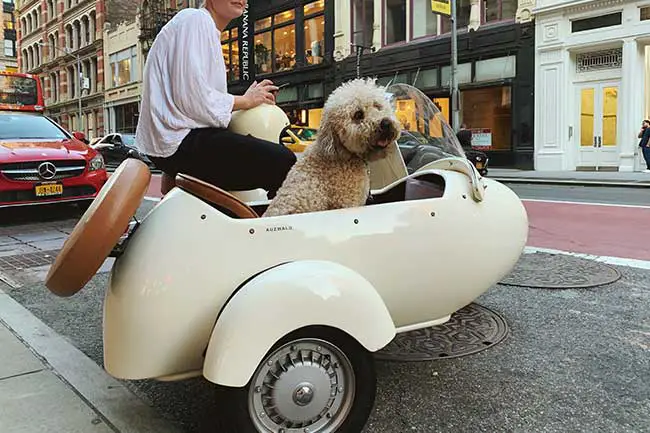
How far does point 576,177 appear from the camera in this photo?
16.0 metres

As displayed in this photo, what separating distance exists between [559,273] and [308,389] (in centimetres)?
338

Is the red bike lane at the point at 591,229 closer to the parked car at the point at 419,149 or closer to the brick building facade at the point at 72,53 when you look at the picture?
the parked car at the point at 419,149

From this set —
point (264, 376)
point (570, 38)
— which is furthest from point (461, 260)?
point (570, 38)

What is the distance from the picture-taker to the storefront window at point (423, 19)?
22.6m

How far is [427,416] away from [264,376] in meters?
0.83

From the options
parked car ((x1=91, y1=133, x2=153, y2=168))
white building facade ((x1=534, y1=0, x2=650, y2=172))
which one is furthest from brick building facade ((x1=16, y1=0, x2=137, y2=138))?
white building facade ((x1=534, y1=0, x2=650, y2=172))

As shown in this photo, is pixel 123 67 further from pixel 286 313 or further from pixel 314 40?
pixel 286 313

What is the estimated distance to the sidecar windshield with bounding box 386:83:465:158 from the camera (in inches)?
120

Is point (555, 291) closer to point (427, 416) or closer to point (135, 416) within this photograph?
point (427, 416)

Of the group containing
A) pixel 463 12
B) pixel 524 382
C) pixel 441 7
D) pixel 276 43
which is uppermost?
pixel 276 43

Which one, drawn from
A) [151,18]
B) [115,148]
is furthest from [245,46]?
[115,148]

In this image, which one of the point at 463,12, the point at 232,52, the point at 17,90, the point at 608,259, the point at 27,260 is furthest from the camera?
the point at 232,52

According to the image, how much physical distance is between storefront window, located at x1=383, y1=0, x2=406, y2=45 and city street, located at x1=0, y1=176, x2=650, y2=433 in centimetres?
Answer: 2059

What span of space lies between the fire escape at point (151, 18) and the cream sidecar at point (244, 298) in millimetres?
39433
